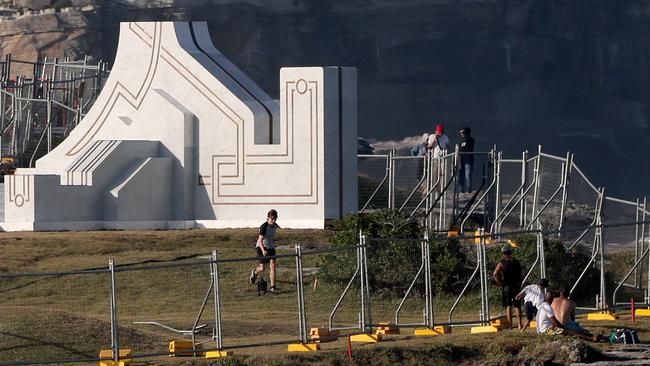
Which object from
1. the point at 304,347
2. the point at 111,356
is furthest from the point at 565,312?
the point at 111,356

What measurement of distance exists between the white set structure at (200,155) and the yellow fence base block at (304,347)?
15.2 metres

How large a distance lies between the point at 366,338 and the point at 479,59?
92426 mm

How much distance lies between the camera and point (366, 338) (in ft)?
90.1

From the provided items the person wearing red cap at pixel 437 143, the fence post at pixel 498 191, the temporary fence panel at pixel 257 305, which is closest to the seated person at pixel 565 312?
the temporary fence panel at pixel 257 305

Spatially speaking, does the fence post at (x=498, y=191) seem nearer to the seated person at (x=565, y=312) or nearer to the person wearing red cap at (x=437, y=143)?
the person wearing red cap at (x=437, y=143)

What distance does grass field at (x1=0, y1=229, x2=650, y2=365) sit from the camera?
26.1 m

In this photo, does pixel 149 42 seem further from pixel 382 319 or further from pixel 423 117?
pixel 423 117

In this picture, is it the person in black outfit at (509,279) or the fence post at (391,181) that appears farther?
the fence post at (391,181)

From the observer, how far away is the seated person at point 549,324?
26.9m

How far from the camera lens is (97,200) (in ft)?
142

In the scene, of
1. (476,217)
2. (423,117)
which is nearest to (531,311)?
(476,217)

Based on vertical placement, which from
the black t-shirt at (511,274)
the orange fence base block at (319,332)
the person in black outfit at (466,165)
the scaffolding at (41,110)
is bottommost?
the orange fence base block at (319,332)

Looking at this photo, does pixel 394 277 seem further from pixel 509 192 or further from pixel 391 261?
pixel 509 192

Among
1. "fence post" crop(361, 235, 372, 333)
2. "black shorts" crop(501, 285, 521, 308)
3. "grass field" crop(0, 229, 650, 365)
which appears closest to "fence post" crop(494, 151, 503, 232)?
"grass field" crop(0, 229, 650, 365)
